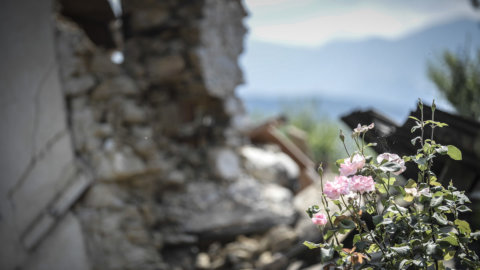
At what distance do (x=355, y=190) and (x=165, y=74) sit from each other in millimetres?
3151

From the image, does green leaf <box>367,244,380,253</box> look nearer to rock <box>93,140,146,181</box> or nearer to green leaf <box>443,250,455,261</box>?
green leaf <box>443,250,455,261</box>

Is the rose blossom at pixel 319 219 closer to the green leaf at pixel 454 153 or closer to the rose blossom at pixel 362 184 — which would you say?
the rose blossom at pixel 362 184

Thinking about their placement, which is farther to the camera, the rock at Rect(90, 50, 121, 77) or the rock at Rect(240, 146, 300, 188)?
the rock at Rect(240, 146, 300, 188)

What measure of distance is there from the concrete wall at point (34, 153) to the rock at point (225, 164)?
51.1 inches

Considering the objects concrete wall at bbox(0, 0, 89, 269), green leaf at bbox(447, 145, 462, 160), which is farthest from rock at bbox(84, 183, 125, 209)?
green leaf at bbox(447, 145, 462, 160)

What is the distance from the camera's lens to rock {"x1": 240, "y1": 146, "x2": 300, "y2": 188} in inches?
163

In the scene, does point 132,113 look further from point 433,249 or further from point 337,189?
point 433,249

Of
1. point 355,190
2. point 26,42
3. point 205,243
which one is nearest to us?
point 355,190

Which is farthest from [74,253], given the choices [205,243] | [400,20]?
[400,20]

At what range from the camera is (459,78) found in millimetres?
3998

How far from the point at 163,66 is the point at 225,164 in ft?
3.71

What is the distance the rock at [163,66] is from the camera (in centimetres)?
376

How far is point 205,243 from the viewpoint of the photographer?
11.9 feet

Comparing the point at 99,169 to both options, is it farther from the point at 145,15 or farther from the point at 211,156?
the point at 145,15
